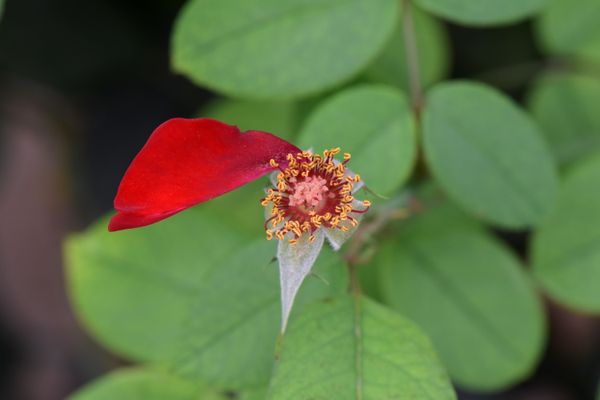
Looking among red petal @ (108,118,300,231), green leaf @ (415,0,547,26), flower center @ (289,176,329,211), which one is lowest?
flower center @ (289,176,329,211)

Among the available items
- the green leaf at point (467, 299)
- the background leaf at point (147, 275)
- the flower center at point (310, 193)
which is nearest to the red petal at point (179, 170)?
the flower center at point (310, 193)

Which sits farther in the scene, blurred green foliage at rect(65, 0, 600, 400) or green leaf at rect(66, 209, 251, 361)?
green leaf at rect(66, 209, 251, 361)

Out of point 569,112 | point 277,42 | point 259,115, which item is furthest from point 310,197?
point 569,112

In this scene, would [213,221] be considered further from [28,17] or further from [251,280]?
[28,17]

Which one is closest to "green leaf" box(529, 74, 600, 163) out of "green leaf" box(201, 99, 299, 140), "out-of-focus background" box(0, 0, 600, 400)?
"out-of-focus background" box(0, 0, 600, 400)

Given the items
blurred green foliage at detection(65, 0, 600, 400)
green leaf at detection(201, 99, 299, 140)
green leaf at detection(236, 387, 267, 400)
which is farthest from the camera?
green leaf at detection(201, 99, 299, 140)

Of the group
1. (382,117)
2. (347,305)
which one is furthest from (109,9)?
(347,305)

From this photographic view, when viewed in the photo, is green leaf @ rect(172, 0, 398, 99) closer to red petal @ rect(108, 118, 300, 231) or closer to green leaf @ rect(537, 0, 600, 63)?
Result: red petal @ rect(108, 118, 300, 231)
